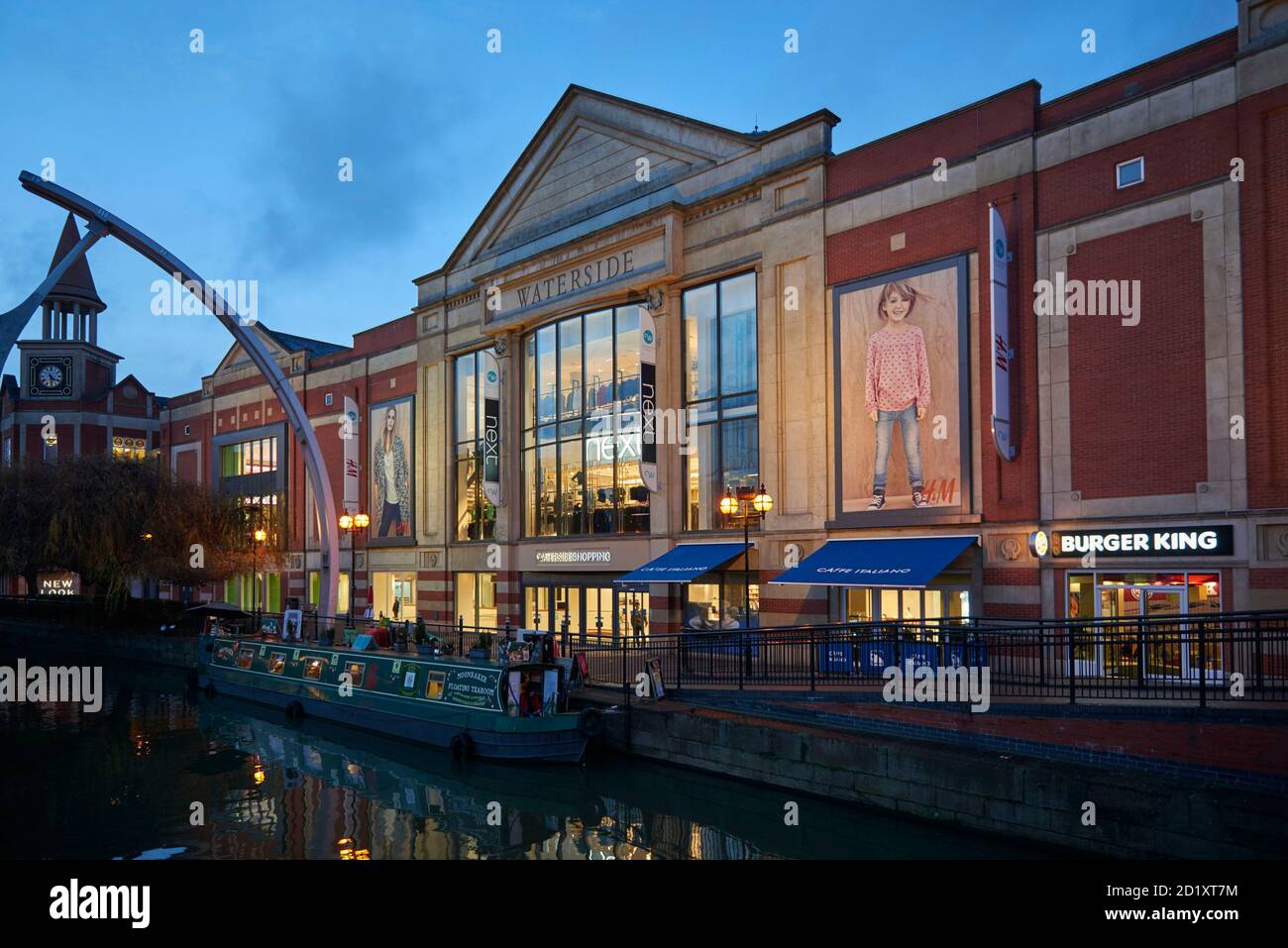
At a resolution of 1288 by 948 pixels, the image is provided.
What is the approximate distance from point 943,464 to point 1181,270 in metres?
6.09

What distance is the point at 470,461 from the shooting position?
3438 centimetres

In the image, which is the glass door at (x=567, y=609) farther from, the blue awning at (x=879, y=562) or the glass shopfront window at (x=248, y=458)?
the glass shopfront window at (x=248, y=458)

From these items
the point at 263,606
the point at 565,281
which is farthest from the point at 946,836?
the point at 263,606

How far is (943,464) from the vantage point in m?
20.5

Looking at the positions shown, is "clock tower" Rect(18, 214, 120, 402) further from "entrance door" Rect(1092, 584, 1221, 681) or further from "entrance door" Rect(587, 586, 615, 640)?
"entrance door" Rect(1092, 584, 1221, 681)

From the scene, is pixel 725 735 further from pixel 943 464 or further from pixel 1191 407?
pixel 1191 407

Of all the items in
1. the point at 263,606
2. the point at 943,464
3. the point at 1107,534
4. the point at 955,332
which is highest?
the point at 955,332

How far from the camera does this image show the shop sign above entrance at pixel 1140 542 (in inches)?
651

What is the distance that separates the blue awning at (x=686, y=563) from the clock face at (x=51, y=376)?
56053 millimetres

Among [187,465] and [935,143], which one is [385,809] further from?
[187,465]

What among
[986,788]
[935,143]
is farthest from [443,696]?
[935,143]

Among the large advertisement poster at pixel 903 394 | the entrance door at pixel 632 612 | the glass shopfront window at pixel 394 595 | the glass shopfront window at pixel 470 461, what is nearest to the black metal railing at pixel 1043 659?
the large advertisement poster at pixel 903 394
